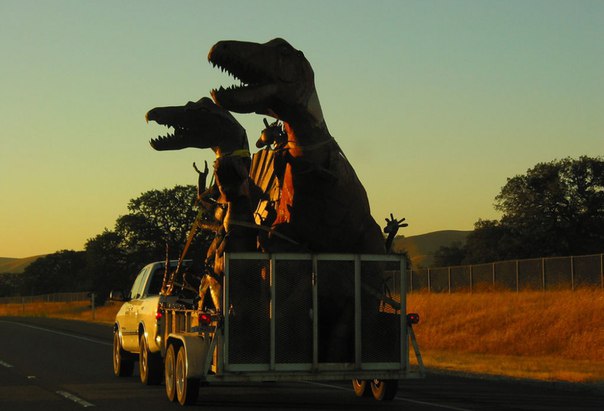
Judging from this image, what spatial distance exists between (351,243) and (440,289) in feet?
129

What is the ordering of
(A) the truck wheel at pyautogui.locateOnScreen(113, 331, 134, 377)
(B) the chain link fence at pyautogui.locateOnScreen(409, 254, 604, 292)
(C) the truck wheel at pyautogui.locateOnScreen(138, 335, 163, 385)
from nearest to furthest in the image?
(C) the truck wheel at pyautogui.locateOnScreen(138, 335, 163, 385)
(A) the truck wheel at pyautogui.locateOnScreen(113, 331, 134, 377)
(B) the chain link fence at pyautogui.locateOnScreen(409, 254, 604, 292)

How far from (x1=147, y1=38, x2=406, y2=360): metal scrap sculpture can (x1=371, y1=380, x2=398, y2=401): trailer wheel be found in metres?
1.73

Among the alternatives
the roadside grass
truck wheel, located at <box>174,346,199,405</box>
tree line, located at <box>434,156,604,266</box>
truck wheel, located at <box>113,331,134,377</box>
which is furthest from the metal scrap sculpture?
tree line, located at <box>434,156,604,266</box>

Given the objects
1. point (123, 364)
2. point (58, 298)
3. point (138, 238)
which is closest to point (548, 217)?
point (138, 238)

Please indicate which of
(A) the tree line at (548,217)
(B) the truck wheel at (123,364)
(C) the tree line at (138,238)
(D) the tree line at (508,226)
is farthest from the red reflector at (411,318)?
(C) the tree line at (138,238)

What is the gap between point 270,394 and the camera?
683 inches

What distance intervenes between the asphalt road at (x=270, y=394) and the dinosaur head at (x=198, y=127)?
3908 mm

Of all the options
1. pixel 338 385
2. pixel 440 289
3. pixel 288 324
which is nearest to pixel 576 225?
pixel 440 289

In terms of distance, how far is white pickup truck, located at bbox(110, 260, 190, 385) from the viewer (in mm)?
18422

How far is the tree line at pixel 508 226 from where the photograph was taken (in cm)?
8456

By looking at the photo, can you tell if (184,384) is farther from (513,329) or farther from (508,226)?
(508,226)

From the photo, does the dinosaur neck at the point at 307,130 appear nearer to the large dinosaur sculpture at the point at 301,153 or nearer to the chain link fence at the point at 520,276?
the large dinosaur sculpture at the point at 301,153

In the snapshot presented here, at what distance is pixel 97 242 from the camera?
9919cm

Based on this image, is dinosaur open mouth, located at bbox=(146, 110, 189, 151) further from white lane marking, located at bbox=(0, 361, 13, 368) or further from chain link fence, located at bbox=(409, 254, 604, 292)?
chain link fence, located at bbox=(409, 254, 604, 292)
